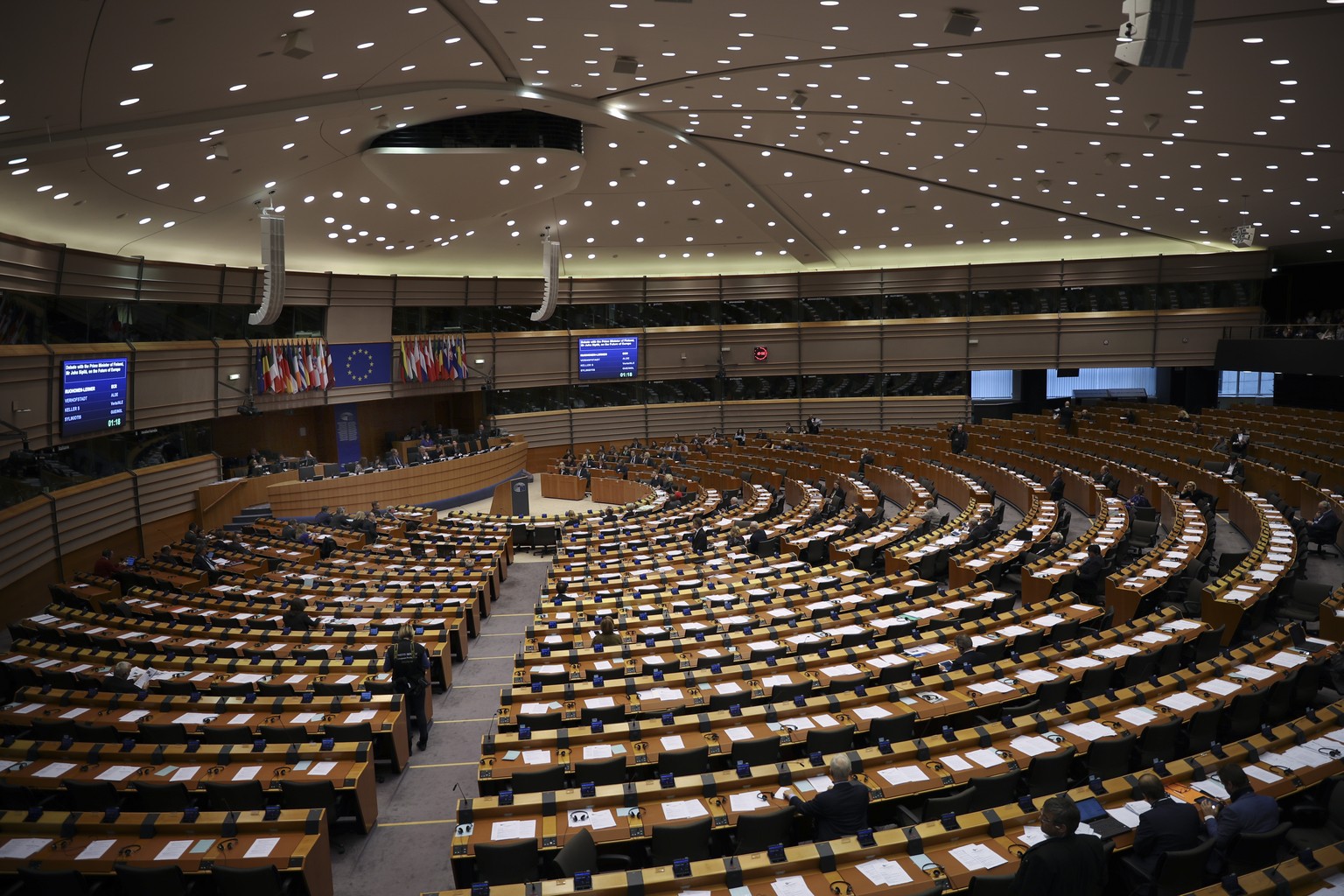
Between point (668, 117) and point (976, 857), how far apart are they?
1506 cm

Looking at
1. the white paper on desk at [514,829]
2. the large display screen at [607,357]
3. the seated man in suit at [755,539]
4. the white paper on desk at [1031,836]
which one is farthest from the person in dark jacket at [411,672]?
the large display screen at [607,357]

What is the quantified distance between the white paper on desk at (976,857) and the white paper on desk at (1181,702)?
3212mm

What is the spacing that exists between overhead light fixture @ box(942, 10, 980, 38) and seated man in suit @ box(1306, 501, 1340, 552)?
1063cm

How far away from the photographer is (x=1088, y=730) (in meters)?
7.63

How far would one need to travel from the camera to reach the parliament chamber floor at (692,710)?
6.33 m

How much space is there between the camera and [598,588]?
14.1 m

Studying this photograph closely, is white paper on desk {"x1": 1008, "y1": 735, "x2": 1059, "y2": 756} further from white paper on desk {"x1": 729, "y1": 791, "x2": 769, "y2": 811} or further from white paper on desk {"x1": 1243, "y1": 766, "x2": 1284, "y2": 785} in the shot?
white paper on desk {"x1": 729, "y1": 791, "x2": 769, "y2": 811}

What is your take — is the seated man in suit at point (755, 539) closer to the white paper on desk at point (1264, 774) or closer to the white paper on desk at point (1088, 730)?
the white paper on desk at point (1088, 730)

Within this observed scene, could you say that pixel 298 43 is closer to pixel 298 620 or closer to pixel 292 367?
pixel 298 620

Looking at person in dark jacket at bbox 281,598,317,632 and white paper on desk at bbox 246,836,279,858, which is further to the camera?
person in dark jacket at bbox 281,598,317,632

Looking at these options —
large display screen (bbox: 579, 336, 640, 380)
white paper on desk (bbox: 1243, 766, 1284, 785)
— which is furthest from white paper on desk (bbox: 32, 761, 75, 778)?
large display screen (bbox: 579, 336, 640, 380)

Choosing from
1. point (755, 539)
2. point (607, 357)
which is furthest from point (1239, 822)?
point (607, 357)

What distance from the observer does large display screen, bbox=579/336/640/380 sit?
34406mm

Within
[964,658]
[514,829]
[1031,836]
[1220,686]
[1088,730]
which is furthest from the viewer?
[964,658]
